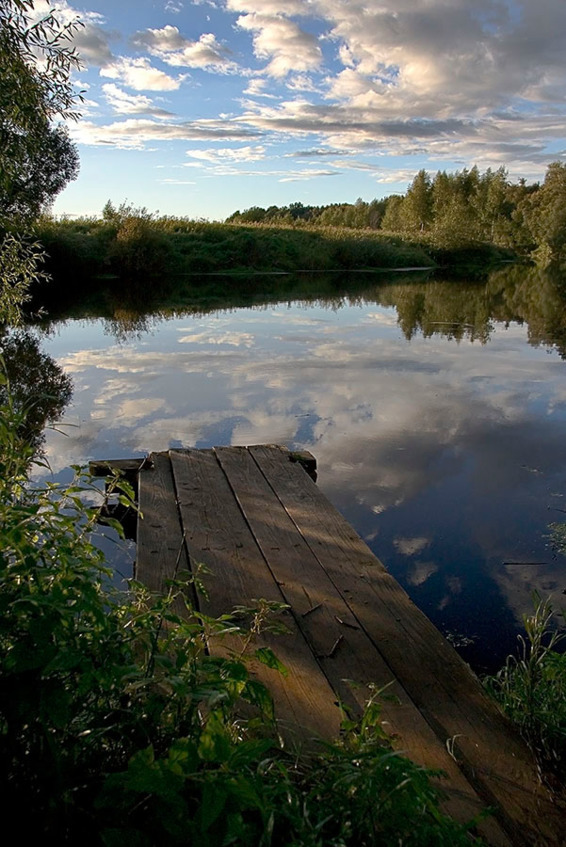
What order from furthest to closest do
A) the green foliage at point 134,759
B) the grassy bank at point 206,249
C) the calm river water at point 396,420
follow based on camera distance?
the grassy bank at point 206,249, the calm river water at point 396,420, the green foliage at point 134,759

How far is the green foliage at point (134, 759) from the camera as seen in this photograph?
3.41ft

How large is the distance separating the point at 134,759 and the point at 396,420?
6581 mm

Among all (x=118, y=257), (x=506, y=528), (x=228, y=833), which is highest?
(x=118, y=257)

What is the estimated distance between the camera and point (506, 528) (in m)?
4.66

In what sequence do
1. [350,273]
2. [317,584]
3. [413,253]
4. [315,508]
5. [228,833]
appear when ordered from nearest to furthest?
[228,833] → [317,584] → [315,508] → [350,273] → [413,253]

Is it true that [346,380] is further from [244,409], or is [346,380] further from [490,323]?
[490,323]

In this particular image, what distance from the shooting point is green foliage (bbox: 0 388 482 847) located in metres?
1.04

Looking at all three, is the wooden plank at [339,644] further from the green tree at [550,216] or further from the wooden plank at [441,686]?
the green tree at [550,216]

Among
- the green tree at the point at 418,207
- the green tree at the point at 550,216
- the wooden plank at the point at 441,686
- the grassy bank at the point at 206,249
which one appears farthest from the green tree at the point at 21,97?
the green tree at the point at 418,207

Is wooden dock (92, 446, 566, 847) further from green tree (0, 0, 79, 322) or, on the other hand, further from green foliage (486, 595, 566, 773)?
green tree (0, 0, 79, 322)

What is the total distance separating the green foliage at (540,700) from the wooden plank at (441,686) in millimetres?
223

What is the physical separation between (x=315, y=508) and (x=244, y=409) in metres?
3.98

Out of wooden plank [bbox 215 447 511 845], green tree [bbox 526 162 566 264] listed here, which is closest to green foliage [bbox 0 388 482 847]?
wooden plank [bbox 215 447 511 845]

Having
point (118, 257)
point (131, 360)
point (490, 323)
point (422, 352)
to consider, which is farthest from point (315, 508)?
point (118, 257)
